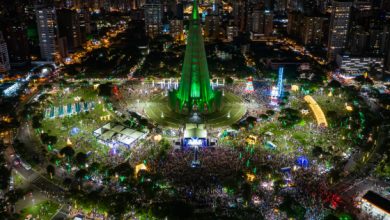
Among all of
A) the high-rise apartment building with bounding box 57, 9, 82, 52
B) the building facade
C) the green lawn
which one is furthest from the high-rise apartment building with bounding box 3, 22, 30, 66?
the building facade

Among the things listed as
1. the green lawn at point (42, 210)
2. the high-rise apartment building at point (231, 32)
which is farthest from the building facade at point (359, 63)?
the green lawn at point (42, 210)

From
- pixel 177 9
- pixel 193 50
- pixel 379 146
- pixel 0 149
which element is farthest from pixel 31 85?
pixel 177 9

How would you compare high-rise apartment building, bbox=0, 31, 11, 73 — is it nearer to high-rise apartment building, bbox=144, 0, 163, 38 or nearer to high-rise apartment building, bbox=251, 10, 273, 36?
high-rise apartment building, bbox=144, 0, 163, 38

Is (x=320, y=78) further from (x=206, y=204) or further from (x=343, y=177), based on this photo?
(x=206, y=204)

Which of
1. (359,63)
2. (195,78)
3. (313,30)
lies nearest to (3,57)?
(195,78)

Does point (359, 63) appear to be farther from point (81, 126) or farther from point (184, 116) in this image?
point (81, 126)
